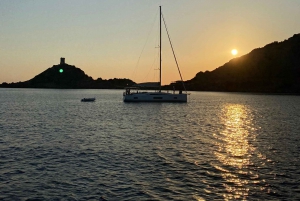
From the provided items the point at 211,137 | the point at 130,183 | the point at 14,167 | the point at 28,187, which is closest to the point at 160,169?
the point at 130,183

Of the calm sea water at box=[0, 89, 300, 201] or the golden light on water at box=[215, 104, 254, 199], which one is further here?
the golden light on water at box=[215, 104, 254, 199]

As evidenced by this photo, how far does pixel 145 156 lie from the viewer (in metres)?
24.4

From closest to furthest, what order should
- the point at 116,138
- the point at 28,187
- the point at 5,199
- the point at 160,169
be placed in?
the point at 5,199 → the point at 28,187 → the point at 160,169 → the point at 116,138

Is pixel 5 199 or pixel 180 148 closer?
pixel 5 199

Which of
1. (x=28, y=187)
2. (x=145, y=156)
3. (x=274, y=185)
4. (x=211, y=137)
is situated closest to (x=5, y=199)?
(x=28, y=187)

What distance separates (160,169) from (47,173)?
6626mm

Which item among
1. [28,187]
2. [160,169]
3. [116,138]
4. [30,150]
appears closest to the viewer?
[28,187]

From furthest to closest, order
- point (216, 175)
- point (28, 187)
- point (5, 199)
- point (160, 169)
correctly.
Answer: point (160, 169) → point (216, 175) → point (28, 187) → point (5, 199)

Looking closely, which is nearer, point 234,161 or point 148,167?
point 148,167

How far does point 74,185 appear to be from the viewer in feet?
57.3

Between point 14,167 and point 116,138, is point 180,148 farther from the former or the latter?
point 14,167

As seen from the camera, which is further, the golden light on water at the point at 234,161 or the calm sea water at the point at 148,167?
Answer: the golden light on water at the point at 234,161

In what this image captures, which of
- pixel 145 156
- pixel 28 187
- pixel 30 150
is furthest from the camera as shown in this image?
pixel 30 150

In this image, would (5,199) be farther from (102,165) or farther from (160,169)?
(160,169)
